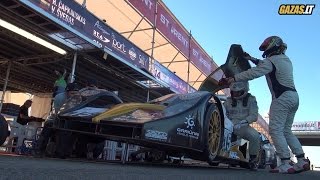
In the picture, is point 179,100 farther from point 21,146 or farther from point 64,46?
point 64,46

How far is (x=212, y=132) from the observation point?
519cm

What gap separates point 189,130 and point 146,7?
36.3 feet

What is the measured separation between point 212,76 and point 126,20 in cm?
979

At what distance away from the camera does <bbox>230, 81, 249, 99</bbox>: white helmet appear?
6.76 meters

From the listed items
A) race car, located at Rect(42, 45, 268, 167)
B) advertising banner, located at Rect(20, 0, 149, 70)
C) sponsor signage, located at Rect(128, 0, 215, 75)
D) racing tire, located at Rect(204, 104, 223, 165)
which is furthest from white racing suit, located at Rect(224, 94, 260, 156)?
sponsor signage, located at Rect(128, 0, 215, 75)

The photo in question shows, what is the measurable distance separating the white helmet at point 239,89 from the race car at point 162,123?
111 cm

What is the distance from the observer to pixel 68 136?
17.1 ft

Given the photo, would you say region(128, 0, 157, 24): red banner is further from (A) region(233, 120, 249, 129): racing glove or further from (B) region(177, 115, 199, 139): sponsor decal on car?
(B) region(177, 115, 199, 139): sponsor decal on car

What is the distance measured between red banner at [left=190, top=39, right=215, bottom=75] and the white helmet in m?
13.1

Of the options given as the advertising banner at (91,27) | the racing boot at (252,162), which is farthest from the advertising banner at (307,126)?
the racing boot at (252,162)

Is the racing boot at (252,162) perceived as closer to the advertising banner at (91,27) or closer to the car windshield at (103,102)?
the car windshield at (103,102)

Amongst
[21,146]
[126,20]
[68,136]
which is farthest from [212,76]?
[126,20]

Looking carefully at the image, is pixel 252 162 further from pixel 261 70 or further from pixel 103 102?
pixel 103 102

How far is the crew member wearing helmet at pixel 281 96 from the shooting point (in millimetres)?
5629
